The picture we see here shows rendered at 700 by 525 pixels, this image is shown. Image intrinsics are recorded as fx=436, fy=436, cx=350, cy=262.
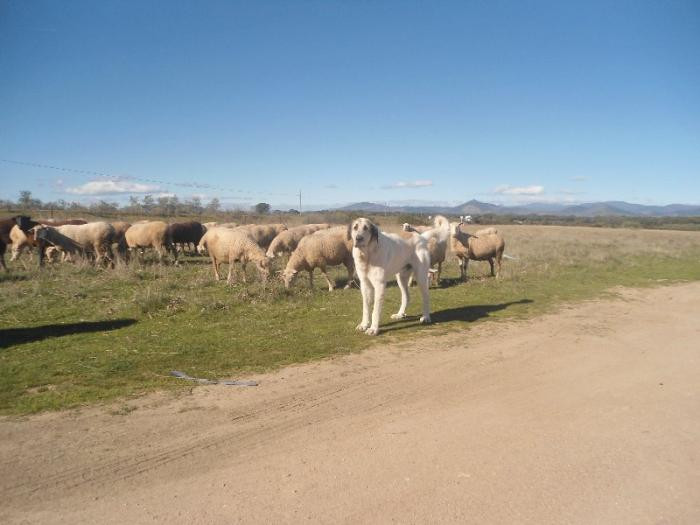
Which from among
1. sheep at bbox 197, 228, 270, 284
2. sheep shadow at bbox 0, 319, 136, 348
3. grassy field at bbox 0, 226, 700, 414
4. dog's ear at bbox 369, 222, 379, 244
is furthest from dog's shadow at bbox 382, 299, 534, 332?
sheep at bbox 197, 228, 270, 284

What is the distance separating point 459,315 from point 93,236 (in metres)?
16.1

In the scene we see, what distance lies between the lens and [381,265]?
8406 millimetres

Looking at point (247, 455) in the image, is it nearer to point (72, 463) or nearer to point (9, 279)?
point (72, 463)

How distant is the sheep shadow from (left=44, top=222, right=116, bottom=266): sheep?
10386 millimetres

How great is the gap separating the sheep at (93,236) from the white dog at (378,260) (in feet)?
46.3

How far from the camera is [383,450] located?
440cm

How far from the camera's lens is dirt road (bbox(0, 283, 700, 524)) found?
3547 millimetres

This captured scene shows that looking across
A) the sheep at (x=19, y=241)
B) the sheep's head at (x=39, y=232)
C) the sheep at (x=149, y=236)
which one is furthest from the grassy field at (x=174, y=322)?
the sheep at (x=149, y=236)

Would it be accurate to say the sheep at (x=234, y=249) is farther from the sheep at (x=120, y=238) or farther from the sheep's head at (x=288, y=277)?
the sheep at (x=120, y=238)

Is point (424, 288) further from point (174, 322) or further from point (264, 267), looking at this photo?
point (264, 267)

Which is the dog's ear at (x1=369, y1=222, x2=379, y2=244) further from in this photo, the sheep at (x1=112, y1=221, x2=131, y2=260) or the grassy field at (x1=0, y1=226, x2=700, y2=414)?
the sheep at (x1=112, y1=221, x2=131, y2=260)

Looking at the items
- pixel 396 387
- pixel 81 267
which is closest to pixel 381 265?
pixel 396 387

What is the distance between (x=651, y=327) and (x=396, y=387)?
7.10m

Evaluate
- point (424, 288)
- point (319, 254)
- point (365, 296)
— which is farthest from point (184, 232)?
point (424, 288)
